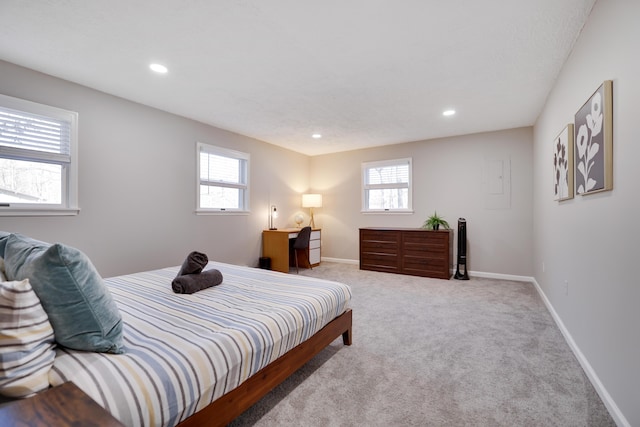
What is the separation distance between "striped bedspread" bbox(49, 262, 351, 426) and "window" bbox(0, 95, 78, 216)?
1.31 m

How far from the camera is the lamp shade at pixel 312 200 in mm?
6043

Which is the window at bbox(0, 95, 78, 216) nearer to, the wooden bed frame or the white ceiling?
the white ceiling

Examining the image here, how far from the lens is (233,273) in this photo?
264 cm

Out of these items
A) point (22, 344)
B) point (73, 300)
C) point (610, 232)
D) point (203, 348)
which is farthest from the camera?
point (610, 232)

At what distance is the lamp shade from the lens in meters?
6.04

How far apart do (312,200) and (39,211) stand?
4.17 m

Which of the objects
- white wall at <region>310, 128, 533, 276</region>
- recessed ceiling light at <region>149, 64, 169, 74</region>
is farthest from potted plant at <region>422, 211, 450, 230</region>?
recessed ceiling light at <region>149, 64, 169, 74</region>

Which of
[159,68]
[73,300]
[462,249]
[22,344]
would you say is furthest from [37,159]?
[462,249]

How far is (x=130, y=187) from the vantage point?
3.45 meters

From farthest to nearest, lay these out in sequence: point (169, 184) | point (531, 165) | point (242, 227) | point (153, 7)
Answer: point (242, 227) → point (531, 165) → point (169, 184) → point (153, 7)

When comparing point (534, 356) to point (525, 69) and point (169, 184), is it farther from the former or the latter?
point (169, 184)

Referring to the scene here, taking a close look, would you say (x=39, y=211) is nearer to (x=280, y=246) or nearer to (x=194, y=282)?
(x=194, y=282)

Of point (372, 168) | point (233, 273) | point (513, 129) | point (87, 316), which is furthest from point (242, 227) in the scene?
point (513, 129)

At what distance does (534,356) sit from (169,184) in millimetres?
4277
